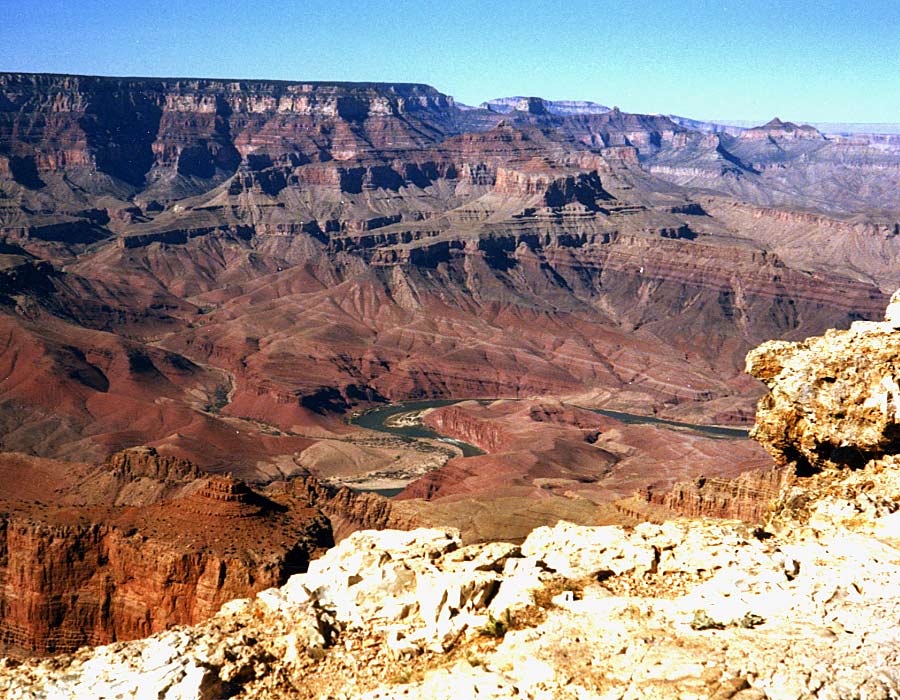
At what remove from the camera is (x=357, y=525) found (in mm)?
56688

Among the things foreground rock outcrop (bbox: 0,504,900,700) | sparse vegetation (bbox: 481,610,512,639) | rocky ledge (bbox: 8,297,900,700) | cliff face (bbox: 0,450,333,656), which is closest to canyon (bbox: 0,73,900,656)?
cliff face (bbox: 0,450,333,656)

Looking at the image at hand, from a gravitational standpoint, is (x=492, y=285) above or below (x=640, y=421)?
above

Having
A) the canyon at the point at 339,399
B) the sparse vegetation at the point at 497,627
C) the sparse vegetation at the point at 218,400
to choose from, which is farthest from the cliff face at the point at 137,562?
the sparse vegetation at the point at 218,400

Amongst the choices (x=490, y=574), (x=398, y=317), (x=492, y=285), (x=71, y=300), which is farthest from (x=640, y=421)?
(x=490, y=574)

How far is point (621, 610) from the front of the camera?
51.4 feet

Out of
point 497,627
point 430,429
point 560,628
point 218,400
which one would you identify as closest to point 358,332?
point 218,400

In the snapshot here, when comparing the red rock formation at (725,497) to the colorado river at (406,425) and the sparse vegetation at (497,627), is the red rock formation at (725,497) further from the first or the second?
the sparse vegetation at (497,627)

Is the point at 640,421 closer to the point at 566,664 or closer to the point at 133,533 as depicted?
the point at 133,533

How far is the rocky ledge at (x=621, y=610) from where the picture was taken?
13.9 m

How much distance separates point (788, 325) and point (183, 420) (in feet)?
337

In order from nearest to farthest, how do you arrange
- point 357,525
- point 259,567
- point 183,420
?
point 259,567 → point 357,525 → point 183,420

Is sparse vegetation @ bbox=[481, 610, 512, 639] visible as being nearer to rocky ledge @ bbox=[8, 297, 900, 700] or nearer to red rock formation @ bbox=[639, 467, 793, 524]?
rocky ledge @ bbox=[8, 297, 900, 700]

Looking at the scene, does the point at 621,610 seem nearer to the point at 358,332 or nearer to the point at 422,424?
the point at 422,424

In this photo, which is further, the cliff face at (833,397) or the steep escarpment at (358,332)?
the steep escarpment at (358,332)
